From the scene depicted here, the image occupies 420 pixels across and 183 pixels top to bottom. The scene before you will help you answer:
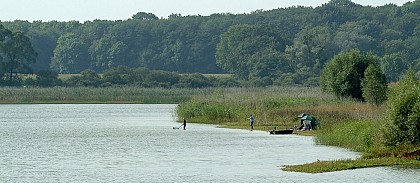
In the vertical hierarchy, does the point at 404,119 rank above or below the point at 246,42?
below

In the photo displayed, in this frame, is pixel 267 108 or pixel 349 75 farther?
pixel 349 75

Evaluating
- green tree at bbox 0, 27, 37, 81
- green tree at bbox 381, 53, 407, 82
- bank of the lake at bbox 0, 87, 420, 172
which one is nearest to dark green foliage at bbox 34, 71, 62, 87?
green tree at bbox 0, 27, 37, 81

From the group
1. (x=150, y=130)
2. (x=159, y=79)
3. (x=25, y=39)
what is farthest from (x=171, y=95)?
(x=150, y=130)

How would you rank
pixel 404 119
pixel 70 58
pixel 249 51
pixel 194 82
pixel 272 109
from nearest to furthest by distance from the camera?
1. pixel 404 119
2. pixel 272 109
3. pixel 194 82
4. pixel 249 51
5. pixel 70 58

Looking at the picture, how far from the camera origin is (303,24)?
175125mm

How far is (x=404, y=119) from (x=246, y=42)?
4554 inches

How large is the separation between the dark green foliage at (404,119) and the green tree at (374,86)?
25.7m

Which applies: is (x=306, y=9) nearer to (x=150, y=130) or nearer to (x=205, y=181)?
(x=150, y=130)

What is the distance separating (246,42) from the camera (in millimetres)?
154250

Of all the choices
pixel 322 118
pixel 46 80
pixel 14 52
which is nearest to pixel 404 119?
pixel 322 118

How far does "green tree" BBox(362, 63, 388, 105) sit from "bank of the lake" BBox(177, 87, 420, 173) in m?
0.98

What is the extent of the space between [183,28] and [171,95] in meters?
59.0

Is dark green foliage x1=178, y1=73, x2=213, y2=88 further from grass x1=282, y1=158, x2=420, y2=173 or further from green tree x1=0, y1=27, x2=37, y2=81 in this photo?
grass x1=282, y1=158, x2=420, y2=173

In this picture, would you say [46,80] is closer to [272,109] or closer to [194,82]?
[194,82]
